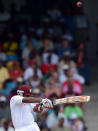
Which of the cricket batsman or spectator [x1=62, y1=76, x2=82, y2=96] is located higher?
the cricket batsman

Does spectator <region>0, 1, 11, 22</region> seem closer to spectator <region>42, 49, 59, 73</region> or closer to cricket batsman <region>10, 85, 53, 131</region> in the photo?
spectator <region>42, 49, 59, 73</region>

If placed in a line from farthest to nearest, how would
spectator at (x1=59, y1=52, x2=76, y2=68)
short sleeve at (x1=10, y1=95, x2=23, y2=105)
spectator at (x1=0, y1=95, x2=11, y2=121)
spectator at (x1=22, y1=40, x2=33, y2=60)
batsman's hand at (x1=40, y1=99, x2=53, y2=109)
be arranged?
spectator at (x1=22, y1=40, x2=33, y2=60) → spectator at (x1=59, y1=52, x2=76, y2=68) → spectator at (x1=0, y1=95, x2=11, y2=121) → short sleeve at (x1=10, y1=95, x2=23, y2=105) → batsman's hand at (x1=40, y1=99, x2=53, y2=109)

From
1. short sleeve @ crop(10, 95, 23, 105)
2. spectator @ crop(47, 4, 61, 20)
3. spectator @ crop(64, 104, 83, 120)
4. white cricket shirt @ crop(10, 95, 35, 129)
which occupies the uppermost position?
short sleeve @ crop(10, 95, 23, 105)

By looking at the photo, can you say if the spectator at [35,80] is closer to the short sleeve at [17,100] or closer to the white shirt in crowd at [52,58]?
the white shirt in crowd at [52,58]

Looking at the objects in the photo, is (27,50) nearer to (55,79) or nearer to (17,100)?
(55,79)

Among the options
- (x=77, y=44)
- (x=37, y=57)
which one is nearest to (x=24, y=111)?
(x=37, y=57)

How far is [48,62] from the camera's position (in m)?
12.8

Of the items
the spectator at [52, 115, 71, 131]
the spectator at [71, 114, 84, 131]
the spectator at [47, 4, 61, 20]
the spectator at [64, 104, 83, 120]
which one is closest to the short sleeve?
the spectator at [52, 115, 71, 131]

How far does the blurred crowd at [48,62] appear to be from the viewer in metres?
11.5

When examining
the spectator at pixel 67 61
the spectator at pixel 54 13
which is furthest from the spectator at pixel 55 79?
the spectator at pixel 54 13

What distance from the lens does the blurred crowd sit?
1155cm

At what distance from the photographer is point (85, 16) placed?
47.4 ft

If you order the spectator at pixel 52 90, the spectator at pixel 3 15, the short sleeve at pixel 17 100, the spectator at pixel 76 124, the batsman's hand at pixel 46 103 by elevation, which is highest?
the batsman's hand at pixel 46 103

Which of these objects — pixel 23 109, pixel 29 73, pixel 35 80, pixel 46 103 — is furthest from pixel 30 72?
pixel 46 103
